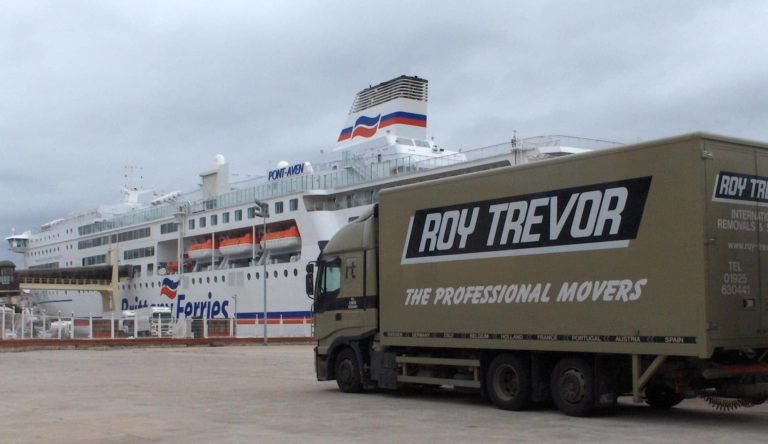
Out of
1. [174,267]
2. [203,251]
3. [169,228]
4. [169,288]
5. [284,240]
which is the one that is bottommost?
[169,288]

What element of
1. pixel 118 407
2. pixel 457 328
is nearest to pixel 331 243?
pixel 457 328

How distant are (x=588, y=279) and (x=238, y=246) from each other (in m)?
41.5

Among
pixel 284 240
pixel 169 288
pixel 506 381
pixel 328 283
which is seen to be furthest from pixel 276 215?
pixel 506 381

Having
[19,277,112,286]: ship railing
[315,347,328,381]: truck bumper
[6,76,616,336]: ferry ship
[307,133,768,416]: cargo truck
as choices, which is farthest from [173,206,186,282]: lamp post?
[307,133,768,416]: cargo truck

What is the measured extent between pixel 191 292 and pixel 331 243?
4115 cm

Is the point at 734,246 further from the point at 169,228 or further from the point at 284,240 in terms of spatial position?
the point at 169,228

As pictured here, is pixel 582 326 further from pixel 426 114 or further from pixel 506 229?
pixel 426 114

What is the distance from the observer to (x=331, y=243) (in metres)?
16.1

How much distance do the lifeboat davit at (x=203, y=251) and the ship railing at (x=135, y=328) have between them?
23.1ft

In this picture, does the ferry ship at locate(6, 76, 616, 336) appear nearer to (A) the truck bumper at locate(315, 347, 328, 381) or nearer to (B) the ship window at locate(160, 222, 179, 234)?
(B) the ship window at locate(160, 222, 179, 234)

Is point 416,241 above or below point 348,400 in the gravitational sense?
above

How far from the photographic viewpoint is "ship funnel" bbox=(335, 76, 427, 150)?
45906 millimetres

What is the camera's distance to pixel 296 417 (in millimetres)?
11766

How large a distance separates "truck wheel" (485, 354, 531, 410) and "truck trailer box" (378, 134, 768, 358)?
28 centimetres
